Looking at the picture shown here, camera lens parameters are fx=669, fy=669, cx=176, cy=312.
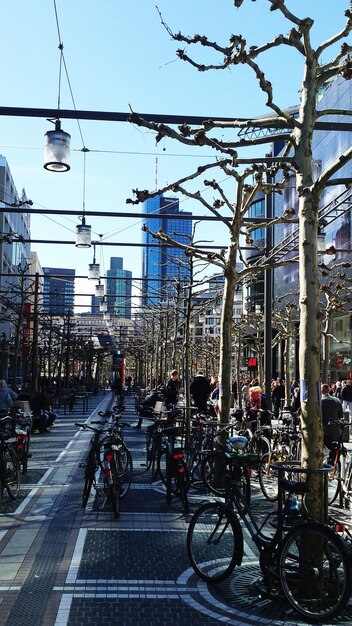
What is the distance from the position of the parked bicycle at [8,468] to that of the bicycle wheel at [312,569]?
5.23 metres

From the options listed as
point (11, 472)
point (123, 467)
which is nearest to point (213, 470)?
point (123, 467)

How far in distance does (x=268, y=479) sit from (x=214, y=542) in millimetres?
5068

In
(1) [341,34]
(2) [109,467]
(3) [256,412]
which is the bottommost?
(2) [109,467]

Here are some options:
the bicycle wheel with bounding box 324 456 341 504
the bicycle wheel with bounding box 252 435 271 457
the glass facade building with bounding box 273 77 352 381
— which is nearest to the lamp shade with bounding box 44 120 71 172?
the bicycle wheel with bounding box 324 456 341 504

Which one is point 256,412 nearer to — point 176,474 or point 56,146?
point 176,474

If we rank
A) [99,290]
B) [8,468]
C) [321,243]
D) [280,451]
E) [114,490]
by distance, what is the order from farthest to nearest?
[99,290] → [321,243] → [280,451] → [8,468] → [114,490]

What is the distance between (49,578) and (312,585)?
7.83 ft

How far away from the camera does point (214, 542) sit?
21.2ft

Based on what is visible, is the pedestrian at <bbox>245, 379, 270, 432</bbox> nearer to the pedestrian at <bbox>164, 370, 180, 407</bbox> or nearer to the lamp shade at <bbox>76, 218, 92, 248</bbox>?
the pedestrian at <bbox>164, 370, 180, 407</bbox>

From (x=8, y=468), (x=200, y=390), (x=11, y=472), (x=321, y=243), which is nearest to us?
(x=8, y=468)

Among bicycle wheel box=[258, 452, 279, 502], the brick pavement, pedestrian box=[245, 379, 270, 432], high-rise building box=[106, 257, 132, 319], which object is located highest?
high-rise building box=[106, 257, 132, 319]

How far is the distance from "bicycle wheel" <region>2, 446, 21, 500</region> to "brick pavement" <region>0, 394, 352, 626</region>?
183 mm

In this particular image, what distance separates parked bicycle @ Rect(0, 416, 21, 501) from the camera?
9443 mm

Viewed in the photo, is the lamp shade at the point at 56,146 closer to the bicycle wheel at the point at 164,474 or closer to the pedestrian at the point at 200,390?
the bicycle wheel at the point at 164,474
